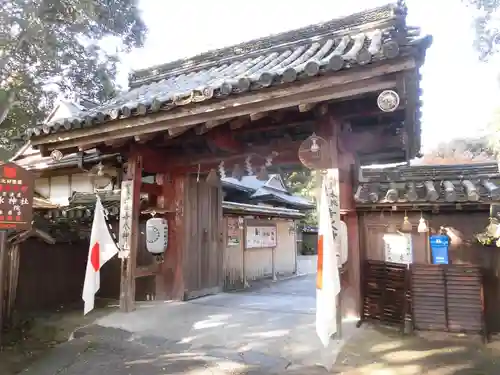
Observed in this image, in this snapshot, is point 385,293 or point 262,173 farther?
point 262,173

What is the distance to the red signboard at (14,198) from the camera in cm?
659

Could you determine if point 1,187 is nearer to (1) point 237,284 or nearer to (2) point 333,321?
(2) point 333,321

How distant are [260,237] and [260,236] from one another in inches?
1.5

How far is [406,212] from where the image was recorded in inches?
293

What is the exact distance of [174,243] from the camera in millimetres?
8609

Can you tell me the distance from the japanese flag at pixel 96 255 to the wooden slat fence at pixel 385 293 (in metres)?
4.64

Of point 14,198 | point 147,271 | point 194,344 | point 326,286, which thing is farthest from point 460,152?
point 14,198

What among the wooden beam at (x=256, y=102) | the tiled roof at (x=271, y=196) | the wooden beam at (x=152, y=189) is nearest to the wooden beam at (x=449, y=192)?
the wooden beam at (x=256, y=102)

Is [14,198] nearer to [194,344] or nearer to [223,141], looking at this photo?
[223,141]

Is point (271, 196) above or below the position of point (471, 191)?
above

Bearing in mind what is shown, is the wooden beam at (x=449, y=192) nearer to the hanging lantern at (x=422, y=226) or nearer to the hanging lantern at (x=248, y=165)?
Answer: the hanging lantern at (x=422, y=226)

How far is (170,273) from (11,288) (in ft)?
10.9

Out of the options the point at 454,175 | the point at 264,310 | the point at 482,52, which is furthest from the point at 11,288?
the point at 482,52

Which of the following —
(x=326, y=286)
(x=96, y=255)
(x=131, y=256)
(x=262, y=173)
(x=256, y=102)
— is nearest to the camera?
(x=326, y=286)
